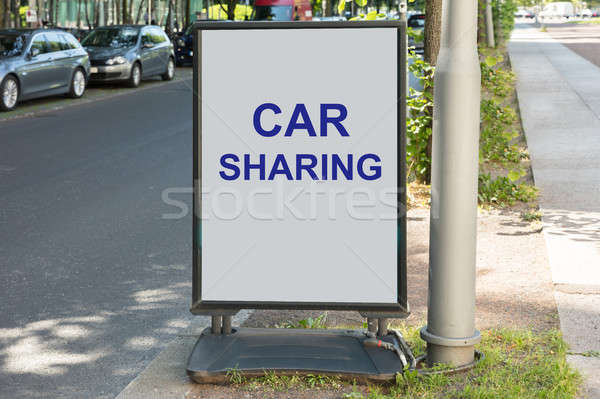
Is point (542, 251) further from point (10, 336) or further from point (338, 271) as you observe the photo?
point (10, 336)

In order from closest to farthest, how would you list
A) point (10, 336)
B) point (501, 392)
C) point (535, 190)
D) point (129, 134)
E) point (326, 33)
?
point (501, 392) → point (326, 33) → point (10, 336) → point (535, 190) → point (129, 134)

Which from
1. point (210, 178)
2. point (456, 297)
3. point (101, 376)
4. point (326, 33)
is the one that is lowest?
point (101, 376)

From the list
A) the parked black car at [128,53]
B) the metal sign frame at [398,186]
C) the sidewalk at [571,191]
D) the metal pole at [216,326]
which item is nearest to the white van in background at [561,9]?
the parked black car at [128,53]

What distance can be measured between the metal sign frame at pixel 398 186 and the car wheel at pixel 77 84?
55.4 feet

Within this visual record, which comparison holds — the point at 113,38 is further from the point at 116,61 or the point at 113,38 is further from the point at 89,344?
the point at 89,344

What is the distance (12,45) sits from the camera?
18.4 metres

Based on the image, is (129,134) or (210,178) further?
(129,134)

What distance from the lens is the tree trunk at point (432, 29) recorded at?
9.01 metres

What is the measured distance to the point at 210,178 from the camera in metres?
4.33

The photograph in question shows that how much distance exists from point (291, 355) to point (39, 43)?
640 inches

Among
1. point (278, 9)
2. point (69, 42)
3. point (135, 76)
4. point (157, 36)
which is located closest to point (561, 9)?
point (278, 9)

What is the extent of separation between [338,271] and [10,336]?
6.54ft

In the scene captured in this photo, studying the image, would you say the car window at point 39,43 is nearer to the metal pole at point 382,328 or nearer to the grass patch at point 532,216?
the grass patch at point 532,216

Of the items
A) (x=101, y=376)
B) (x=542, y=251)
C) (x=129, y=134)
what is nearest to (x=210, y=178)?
(x=101, y=376)
